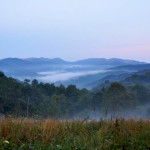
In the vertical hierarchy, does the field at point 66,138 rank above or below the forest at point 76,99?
above

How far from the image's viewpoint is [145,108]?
29.8 meters

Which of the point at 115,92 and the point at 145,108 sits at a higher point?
the point at 115,92

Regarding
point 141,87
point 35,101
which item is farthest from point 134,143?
point 141,87

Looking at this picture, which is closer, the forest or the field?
the field

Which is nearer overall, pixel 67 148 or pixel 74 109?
pixel 67 148

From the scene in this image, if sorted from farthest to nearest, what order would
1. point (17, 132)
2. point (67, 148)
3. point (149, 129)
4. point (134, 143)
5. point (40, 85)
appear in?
point (40, 85), point (149, 129), point (17, 132), point (134, 143), point (67, 148)

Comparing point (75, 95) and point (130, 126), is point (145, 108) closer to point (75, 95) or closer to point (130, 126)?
point (75, 95)

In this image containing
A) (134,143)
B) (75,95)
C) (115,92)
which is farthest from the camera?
(75,95)

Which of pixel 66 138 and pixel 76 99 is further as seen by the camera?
pixel 76 99

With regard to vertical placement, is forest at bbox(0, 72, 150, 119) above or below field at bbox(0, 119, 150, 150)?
below

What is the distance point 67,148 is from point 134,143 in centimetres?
121

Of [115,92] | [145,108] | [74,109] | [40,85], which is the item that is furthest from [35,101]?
[145,108]

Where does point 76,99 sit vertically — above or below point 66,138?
below

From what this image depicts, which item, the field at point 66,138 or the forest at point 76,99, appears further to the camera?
the forest at point 76,99
